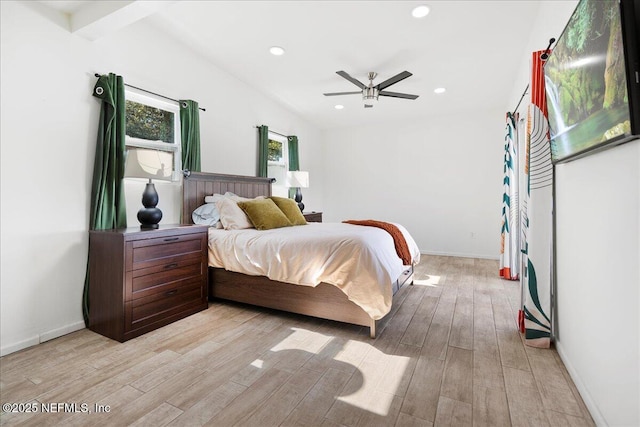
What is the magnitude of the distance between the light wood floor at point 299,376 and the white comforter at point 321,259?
0.39m

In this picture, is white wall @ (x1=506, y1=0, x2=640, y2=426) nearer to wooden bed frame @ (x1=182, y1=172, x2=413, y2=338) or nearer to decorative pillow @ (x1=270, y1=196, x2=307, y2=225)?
wooden bed frame @ (x1=182, y1=172, x2=413, y2=338)

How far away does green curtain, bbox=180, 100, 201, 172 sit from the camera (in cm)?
329

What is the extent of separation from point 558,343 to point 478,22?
280 cm

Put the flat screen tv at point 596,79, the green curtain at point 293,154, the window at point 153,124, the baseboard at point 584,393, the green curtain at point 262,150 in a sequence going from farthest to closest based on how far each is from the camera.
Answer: the green curtain at point 293,154, the green curtain at point 262,150, the window at point 153,124, the baseboard at point 584,393, the flat screen tv at point 596,79

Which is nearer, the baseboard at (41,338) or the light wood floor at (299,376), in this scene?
the light wood floor at (299,376)

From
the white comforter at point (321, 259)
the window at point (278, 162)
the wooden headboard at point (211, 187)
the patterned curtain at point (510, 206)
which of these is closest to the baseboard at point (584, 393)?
the white comforter at point (321, 259)

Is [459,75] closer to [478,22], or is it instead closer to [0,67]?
[478,22]

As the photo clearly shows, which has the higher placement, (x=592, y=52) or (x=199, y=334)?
(x=592, y=52)

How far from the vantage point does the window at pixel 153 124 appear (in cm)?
290

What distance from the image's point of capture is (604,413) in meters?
1.32

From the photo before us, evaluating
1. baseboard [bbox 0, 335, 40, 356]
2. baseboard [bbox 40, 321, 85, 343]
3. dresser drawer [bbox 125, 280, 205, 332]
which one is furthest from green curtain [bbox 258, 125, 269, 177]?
baseboard [bbox 0, 335, 40, 356]

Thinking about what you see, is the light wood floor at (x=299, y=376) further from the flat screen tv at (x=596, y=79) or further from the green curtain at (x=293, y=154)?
the green curtain at (x=293, y=154)

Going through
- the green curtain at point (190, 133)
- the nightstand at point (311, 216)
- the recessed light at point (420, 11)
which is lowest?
the nightstand at point (311, 216)

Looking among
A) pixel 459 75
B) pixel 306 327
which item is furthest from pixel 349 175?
pixel 306 327
